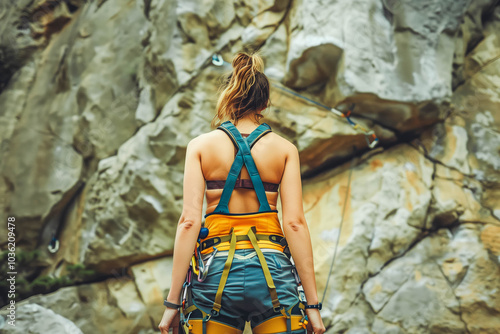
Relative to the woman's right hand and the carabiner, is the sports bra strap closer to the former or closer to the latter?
the carabiner

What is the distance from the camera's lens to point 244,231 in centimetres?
210

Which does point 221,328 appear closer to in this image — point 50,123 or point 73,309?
point 73,309

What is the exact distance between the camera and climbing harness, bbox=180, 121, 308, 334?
2010 mm

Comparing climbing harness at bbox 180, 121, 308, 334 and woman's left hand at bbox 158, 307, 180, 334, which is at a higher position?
climbing harness at bbox 180, 121, 308, 334

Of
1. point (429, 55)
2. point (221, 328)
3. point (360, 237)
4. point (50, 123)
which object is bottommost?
point (360, 237)

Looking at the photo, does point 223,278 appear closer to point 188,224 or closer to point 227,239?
point 227,239

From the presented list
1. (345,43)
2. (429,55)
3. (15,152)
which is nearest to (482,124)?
(429,55)

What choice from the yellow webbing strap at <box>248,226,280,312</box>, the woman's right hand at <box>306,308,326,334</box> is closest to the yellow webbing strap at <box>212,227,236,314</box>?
the yellow webbing strap at <box>248,226,280,312</box>

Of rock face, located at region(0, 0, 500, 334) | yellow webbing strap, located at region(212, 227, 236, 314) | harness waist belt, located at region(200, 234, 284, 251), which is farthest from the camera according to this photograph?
rock face, located at region(0, 0, 500, 334)

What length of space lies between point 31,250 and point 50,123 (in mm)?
1629

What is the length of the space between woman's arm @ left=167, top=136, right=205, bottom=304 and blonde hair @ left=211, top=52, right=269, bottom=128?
0.27 m

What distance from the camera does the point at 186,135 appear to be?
4.99 m

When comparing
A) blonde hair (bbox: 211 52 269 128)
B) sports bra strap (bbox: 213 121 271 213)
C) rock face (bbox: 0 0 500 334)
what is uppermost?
blonde hair (bbox: 211 52 269 128)

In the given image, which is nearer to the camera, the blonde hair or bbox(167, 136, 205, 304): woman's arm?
bbox(167, 136, 205, 304): woman's arm
